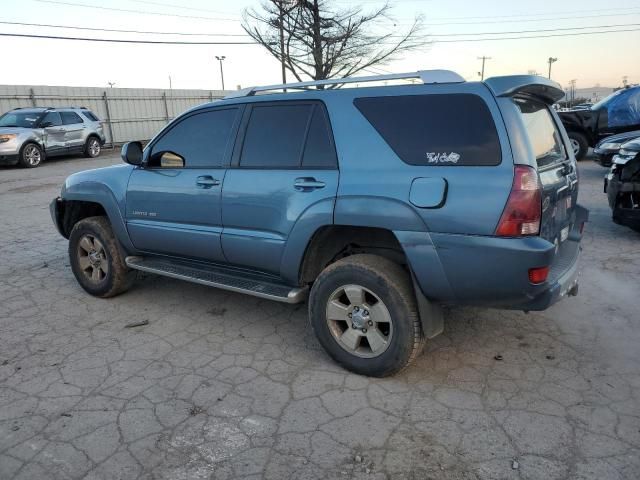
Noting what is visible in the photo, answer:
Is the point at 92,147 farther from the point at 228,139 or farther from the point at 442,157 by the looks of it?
the point at 442,157

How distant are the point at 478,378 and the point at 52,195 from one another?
10589 millimetres

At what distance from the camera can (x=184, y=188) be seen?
13.2ft

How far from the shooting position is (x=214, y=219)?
3.85 m

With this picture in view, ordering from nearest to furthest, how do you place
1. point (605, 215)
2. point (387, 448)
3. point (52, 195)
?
point (387, 448), point (605, 215), point (52, 195)

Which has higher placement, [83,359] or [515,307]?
[515,307]

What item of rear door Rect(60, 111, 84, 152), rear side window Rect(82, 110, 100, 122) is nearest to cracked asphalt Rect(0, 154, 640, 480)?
rear door Rect(60, 111, 84, 152)

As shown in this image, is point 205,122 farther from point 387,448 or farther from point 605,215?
point 605,215

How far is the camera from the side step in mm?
3533

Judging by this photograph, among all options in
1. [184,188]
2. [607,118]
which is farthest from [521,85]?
[607,118]

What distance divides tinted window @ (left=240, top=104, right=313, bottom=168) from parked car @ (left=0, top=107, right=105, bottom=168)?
1469 cm

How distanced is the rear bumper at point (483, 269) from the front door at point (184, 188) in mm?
1646

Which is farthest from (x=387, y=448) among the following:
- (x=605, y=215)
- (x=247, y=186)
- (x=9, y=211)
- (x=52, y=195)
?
(x=52, y=195)

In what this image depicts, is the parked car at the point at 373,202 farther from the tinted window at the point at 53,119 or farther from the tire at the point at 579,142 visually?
the tinted window at the point at 53,119

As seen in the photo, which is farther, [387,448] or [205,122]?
[205,122]
